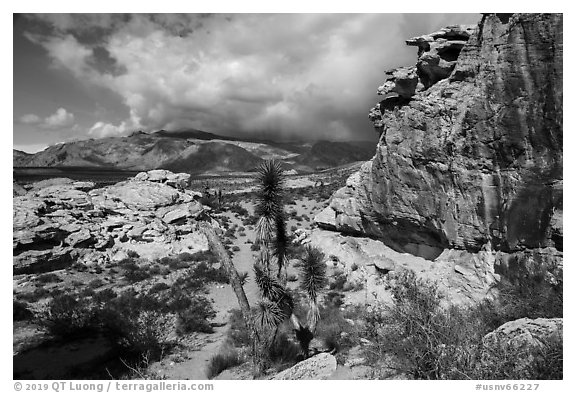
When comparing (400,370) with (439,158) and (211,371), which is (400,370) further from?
(439,158)

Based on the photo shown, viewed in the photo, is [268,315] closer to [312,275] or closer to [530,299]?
[312,275]

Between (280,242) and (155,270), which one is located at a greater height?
(280,242)

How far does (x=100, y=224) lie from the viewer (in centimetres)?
2625

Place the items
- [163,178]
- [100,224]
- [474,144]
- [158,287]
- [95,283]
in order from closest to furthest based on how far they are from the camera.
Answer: [474,144] → [158,287] → [95,283] → [100,224] → [163,178]

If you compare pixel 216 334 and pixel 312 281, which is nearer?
pixel 312 281

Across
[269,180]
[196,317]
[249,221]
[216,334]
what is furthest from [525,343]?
[249,221]

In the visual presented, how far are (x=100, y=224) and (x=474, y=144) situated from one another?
27261mm

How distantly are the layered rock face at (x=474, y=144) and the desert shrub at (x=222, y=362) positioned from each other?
11.8 meters

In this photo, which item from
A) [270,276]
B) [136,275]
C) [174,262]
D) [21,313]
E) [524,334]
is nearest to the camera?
[524,334]

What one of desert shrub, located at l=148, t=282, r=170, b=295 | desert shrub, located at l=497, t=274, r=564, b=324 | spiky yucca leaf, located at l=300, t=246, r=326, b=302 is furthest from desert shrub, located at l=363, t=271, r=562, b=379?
desert shrub, located at l=148, t=282, r=170, b=295

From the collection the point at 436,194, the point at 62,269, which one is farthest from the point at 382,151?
the point at 62,269

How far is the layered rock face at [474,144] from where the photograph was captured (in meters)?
12.2

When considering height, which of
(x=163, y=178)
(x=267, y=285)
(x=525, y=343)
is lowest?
(x=525, y=343)

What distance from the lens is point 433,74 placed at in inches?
688
